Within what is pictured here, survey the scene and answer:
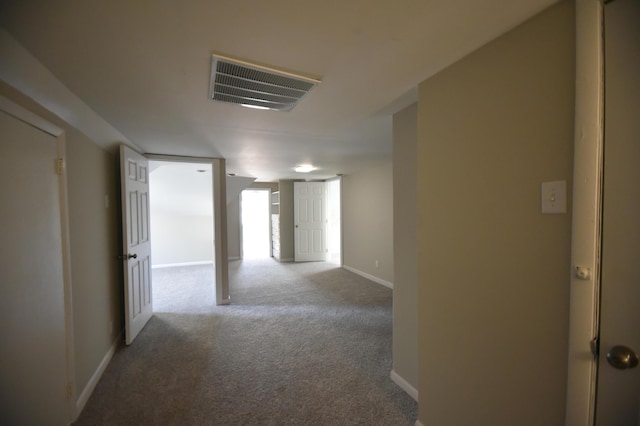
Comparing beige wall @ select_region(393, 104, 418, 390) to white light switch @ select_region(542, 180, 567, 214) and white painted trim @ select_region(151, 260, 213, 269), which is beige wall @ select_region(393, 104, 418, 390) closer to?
white light switch @ select_region(542, 180, 567, 214)

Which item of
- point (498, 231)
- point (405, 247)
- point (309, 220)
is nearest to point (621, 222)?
point (498, 231)

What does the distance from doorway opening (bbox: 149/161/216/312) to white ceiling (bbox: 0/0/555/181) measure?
112 inches

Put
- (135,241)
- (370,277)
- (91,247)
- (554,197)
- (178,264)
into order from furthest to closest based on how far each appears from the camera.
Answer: (178,264) → (370,277) → (135,241) → (91,247) → (554,197)

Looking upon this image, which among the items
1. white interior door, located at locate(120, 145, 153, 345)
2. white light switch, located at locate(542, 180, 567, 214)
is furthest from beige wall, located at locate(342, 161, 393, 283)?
white interior door, located at locate(120, 145, 153, 345)

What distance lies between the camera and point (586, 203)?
87 cm

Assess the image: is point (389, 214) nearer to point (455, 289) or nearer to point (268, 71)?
point (455, 289)

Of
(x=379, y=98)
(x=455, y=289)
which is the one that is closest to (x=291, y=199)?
(x=379, y=98)

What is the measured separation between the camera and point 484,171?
47.1 inches

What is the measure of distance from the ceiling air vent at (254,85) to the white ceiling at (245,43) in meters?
0.05

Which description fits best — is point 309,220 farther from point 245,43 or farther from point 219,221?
point 245,43

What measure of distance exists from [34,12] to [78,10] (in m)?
0.17

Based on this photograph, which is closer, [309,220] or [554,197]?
[554,197]

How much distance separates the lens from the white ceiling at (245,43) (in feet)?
3.10

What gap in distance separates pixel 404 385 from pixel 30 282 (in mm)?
2485
